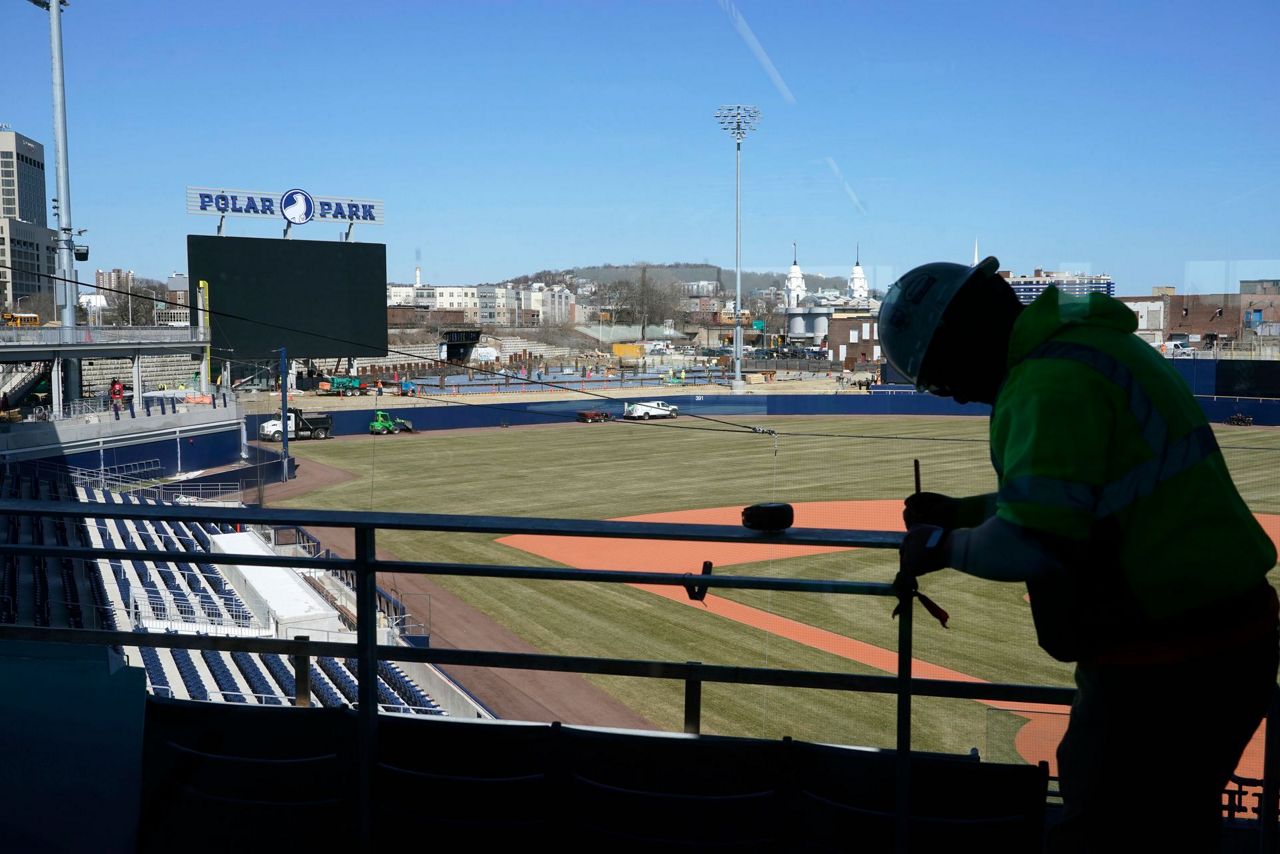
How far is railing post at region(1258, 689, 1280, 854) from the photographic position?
1715mm

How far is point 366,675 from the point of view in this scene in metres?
1.98

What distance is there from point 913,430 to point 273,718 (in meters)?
34.1

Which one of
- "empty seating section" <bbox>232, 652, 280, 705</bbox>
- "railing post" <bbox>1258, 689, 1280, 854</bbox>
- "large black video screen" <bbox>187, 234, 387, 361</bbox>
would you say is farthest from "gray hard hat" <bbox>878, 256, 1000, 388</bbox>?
"large black video screen" <bbox>187, 234, 387, 361</bbox>

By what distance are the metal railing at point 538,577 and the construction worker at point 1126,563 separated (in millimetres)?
454

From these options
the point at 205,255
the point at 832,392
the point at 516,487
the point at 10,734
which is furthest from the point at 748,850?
the point at 832,392

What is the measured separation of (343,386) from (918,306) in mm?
39576

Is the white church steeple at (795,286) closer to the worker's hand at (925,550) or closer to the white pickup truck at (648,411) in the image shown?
the white pickup truck at (648,411)

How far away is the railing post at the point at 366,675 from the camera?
193 cm

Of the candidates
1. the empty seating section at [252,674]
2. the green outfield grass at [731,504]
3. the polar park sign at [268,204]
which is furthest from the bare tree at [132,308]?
the empty seating section at [252,674]

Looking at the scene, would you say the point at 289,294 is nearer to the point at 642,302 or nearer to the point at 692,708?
the point at 692,708

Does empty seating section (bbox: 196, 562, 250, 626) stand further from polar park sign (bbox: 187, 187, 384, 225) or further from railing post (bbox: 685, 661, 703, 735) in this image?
polar park sign (bbox: 187, 187, 384, 225)

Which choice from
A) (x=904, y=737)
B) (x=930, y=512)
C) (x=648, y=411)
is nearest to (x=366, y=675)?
(x=904, y=737)

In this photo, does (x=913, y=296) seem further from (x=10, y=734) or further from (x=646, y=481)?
(x=646, y=481)

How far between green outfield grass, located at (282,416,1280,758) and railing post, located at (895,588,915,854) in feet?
1.76
